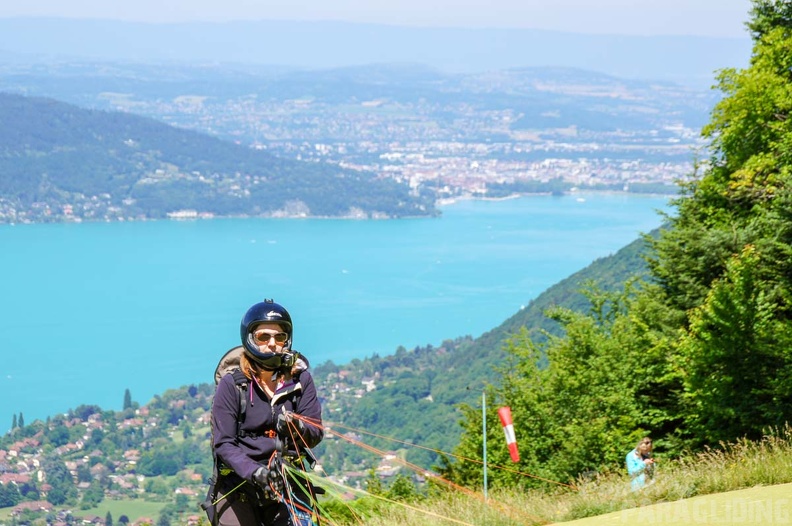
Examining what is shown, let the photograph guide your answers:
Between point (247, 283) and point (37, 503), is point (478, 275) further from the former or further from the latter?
point (37, 503)

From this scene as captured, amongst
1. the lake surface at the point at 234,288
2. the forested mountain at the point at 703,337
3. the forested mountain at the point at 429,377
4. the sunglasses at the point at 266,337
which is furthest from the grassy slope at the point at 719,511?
the lake surface at the point at 234,288

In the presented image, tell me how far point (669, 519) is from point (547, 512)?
46.5 inches

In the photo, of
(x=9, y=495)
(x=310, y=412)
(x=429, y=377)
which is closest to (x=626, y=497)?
(x=310, y=412)

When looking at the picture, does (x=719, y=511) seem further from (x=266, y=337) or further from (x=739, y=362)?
(x=739, y=362)

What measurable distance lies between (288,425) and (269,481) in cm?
24

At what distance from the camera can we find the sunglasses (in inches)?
141

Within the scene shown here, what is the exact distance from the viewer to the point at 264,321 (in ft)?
11.7

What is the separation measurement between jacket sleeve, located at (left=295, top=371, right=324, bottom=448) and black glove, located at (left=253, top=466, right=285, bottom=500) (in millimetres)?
176

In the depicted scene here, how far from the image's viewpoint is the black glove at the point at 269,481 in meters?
3.34

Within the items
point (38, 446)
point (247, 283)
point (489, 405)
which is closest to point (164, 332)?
point (247, 283)

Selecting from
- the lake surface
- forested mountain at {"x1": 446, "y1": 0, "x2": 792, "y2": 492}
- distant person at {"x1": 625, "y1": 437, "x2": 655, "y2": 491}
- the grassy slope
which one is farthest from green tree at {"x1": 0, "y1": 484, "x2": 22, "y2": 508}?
the grassy slope

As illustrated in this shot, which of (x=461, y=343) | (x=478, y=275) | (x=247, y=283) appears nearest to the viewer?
(x=461, y=343)

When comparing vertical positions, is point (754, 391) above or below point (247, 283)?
above

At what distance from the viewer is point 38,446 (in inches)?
2808
